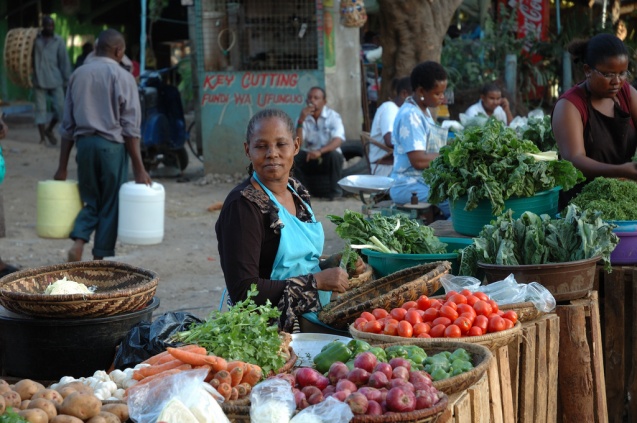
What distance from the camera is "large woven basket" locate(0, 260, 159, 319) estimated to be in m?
4.18

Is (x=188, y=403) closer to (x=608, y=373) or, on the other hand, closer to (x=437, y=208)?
(x=608, y=373)

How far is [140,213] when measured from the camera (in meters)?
8.66

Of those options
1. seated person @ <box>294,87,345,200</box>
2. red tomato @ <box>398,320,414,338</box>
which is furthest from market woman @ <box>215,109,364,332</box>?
seated person @ <box>294,87,345,200</box>

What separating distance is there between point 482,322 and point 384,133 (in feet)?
20.3

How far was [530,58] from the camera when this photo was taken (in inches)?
659

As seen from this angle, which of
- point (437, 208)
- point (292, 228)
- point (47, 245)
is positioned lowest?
point (47, 245)

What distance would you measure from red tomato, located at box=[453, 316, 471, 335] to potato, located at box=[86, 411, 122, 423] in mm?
1333

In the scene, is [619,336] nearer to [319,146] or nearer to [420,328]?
[420,328]

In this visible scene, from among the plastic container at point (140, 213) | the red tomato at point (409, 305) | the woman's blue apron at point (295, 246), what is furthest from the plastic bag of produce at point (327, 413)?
the plastic container at point (140, 213)

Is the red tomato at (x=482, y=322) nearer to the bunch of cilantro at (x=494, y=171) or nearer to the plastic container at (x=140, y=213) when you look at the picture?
the bunch of cilantro at (x=494, y=171)

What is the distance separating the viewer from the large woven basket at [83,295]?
418 cm

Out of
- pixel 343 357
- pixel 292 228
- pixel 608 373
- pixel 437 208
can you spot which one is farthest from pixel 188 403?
pixel 437 208

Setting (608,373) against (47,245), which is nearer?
(608,373)

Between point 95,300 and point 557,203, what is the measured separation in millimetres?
2713
